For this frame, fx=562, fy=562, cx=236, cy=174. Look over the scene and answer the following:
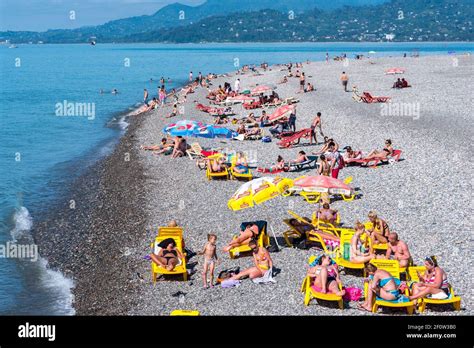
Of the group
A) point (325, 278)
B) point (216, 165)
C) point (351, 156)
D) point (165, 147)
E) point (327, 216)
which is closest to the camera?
point (325, 278)

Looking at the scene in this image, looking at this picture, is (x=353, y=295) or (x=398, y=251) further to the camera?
(x=398, y=251)

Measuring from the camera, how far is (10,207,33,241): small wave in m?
18.8

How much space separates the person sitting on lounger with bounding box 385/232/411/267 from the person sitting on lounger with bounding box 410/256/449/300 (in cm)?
136

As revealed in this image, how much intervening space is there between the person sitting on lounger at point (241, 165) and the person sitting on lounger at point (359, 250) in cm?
838

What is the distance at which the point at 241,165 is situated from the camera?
20859 mm

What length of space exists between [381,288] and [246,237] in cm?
392

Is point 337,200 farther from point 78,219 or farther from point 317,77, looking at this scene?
point 317,77

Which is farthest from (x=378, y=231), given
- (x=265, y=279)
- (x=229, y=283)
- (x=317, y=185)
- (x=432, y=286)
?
(x=229, y=283)

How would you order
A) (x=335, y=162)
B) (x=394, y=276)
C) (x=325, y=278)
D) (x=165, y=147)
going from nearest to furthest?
(x=325, y=278), (x=394, y=276), (x=335, y=162), (x=165, y=147)

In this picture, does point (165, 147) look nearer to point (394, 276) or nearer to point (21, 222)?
point (21, 222)

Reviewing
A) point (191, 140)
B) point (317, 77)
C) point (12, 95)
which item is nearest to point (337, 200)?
point (191, 140)

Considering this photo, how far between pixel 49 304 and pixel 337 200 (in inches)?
349

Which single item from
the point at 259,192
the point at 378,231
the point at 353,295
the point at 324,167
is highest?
the point at 259,192

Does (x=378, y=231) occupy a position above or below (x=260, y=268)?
above
